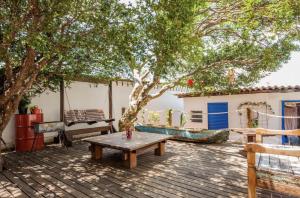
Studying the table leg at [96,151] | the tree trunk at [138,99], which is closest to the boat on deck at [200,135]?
the tree trunk at [138,99]

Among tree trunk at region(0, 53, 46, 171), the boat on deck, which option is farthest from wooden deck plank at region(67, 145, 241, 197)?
the boat on deck

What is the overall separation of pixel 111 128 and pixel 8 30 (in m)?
6.58

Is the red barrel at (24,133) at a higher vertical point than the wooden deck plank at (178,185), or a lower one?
higher

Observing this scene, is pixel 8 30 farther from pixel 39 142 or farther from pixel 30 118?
pixel 39 142

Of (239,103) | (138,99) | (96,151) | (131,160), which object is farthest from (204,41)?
(96,151)

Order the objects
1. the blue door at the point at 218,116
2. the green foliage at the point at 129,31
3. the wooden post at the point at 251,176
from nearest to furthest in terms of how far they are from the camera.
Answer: the wooden post at the point at 251,176 → the green foliage at the point at 129,31 → the blue door at the point at 218,116

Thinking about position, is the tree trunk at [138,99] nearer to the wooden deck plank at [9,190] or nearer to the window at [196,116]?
the window at [196,116]

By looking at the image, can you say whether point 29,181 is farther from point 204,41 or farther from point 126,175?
point 204,41

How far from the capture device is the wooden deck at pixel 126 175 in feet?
13.6

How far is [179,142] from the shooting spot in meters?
9.04

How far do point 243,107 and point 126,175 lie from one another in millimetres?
9103

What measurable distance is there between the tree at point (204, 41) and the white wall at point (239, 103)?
6.97 feet

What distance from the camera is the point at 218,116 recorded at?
13.4 meters

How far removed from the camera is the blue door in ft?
42.7
